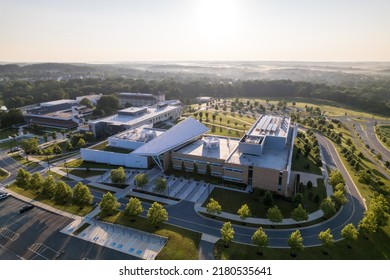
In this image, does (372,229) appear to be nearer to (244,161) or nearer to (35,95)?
(244,161)

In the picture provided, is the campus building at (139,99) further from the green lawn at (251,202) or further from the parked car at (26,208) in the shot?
the green lawn at (251,202)

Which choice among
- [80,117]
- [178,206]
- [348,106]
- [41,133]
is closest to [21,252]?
[178,206]

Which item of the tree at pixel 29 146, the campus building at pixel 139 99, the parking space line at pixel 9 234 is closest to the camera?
the parking space line at pixel 9 234

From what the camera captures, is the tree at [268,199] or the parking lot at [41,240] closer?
the parking lot at [41,240]

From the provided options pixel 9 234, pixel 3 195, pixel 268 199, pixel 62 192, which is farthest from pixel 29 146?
pixel 268 199

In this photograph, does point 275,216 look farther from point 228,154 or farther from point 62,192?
point 62,192

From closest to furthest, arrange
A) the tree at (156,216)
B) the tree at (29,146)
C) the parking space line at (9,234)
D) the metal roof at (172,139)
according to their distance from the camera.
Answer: the parking space line at (9,234), the tree at (156,216), the metal roof at (172,139), the tree at (29,146)

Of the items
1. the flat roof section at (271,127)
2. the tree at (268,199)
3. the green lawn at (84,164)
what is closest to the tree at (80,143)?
the green lawn at (84,164)
